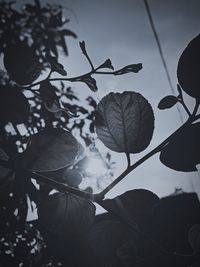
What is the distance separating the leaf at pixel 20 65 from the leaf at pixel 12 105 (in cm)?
5

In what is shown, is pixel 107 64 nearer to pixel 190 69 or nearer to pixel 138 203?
pixel 190 69

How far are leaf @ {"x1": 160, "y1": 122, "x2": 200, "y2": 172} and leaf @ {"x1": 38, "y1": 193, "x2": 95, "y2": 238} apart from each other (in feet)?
0.65

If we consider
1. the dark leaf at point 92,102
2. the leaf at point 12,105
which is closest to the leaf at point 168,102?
the leaf at point 12,105

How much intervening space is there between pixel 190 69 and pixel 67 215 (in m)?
0.41

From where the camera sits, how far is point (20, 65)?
2.35ft

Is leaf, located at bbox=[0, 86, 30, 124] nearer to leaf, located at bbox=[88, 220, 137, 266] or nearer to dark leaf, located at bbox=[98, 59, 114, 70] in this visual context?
dark leaf, located at bbox=[98, 59, 114, 70]

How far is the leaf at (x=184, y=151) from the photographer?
0.45 m

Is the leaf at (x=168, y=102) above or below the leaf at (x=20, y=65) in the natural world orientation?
below

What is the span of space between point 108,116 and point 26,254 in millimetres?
2364

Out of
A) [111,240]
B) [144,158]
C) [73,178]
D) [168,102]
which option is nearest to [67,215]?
[111,240]

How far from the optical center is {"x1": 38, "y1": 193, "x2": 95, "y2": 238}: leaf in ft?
1.69

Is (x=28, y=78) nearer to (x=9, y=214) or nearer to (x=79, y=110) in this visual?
(x=9, y=214)

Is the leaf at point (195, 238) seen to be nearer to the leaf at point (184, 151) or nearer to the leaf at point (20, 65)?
the leaf at point (184, 151)

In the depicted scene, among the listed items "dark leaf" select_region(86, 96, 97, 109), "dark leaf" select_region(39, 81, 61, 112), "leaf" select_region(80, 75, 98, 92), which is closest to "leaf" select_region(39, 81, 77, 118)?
"dark leaf" select_region(39, 81, 61, 112)
